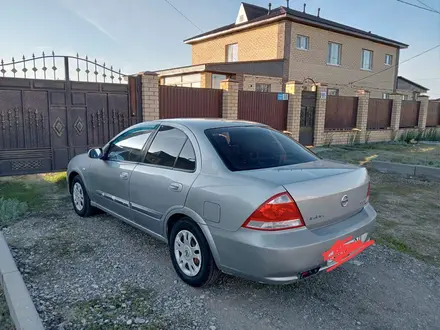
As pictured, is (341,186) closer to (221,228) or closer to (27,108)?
(221,228)

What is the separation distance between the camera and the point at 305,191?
263 centimetres

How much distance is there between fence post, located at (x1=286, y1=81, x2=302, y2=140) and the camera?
499 inches

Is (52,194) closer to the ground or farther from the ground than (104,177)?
closer to the ground

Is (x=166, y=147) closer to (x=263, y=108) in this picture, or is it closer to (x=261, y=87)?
(x=263, y=108)

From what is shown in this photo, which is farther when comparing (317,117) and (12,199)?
(317,117)

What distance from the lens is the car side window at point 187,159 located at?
317 centimetres

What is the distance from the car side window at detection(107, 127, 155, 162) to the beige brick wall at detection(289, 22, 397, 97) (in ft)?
58.5

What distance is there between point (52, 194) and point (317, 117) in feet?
33.9

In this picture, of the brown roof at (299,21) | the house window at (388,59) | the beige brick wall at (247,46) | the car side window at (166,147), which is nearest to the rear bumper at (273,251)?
the car side window at (166,147)

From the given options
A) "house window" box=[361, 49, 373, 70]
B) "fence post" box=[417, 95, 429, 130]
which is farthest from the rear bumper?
"house window" box=[361, 49, 373, 70]

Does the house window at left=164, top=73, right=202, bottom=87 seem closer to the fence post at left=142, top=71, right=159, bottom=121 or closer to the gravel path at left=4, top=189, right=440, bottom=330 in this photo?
the fence post at left=142, top=71, right=159, bottom=121

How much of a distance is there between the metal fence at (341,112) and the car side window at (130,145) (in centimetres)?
1144

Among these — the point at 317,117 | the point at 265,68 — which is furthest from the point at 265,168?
the point at 265,68

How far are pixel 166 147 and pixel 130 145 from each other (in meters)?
0.77
